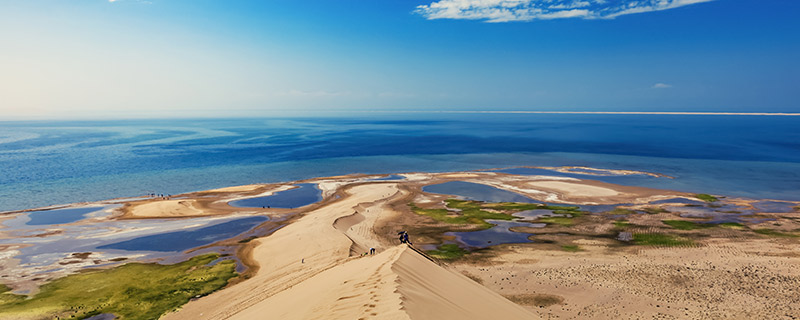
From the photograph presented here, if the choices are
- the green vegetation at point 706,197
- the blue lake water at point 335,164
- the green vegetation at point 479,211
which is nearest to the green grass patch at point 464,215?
the green vegetation at point 479,211

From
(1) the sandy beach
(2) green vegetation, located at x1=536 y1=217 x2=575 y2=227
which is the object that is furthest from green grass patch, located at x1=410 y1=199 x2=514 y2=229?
(2) green vegetation, located at x1=536 y1=217 x2=575 y2=227

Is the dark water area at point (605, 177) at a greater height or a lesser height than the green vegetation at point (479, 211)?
greater

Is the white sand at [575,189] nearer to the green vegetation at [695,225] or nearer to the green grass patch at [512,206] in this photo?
the green grass patch at [512,206]

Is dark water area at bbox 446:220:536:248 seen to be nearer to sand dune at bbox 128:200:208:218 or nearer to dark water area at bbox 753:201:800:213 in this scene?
dark water area at bbox 753:201:800:213

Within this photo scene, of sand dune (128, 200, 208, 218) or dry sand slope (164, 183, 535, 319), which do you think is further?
sand dune (128, 200, 208, 218)

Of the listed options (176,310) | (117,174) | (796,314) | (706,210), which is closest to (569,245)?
(796,314)

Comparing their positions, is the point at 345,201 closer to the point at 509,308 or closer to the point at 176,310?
the point at 176,310
